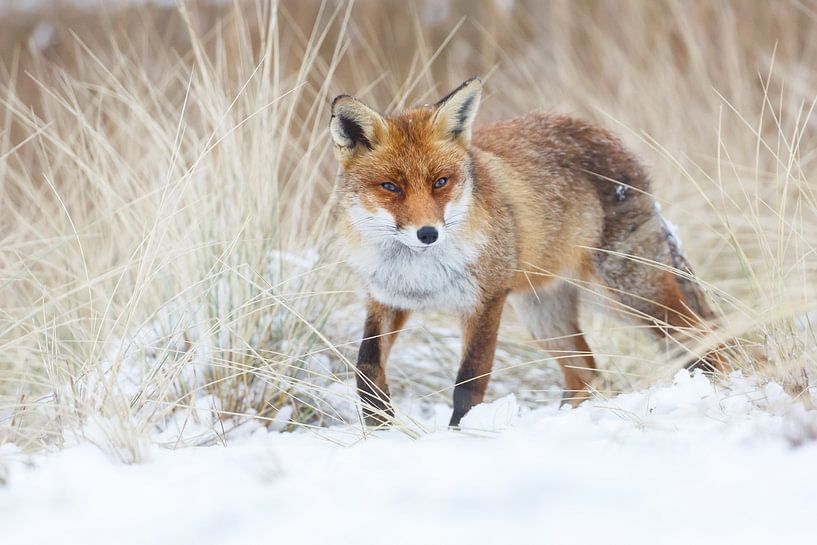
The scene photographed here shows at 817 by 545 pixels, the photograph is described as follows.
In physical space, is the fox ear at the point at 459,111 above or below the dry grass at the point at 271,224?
above

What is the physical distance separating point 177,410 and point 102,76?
2.85m

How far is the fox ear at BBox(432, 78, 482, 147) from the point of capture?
345cm

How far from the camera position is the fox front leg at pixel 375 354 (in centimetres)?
351

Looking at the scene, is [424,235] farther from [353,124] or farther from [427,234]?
[353,124]

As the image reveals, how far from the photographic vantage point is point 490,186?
3.72 metres

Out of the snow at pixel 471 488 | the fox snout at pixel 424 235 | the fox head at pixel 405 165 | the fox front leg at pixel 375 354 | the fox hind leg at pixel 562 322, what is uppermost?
the fox head at pixel 405 165

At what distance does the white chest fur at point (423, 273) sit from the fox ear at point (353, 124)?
15.9 inches

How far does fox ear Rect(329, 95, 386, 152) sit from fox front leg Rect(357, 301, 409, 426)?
0.66 m

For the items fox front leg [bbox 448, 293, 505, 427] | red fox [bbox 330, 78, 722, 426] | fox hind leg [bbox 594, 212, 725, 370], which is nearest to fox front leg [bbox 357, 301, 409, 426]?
red fox [bbox 330, 78, 722, 426]

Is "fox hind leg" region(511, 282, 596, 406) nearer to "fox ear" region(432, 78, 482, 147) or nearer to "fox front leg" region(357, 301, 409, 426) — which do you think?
"fox front leg" region(357, 301, 409, 426)

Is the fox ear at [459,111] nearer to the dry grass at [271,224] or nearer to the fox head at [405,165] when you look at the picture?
the fox head at [405,165]

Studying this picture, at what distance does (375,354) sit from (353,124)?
923mm

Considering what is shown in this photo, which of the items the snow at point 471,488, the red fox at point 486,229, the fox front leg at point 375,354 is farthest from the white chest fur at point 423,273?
the snow at point 471,488

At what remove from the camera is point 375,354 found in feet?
11.9
